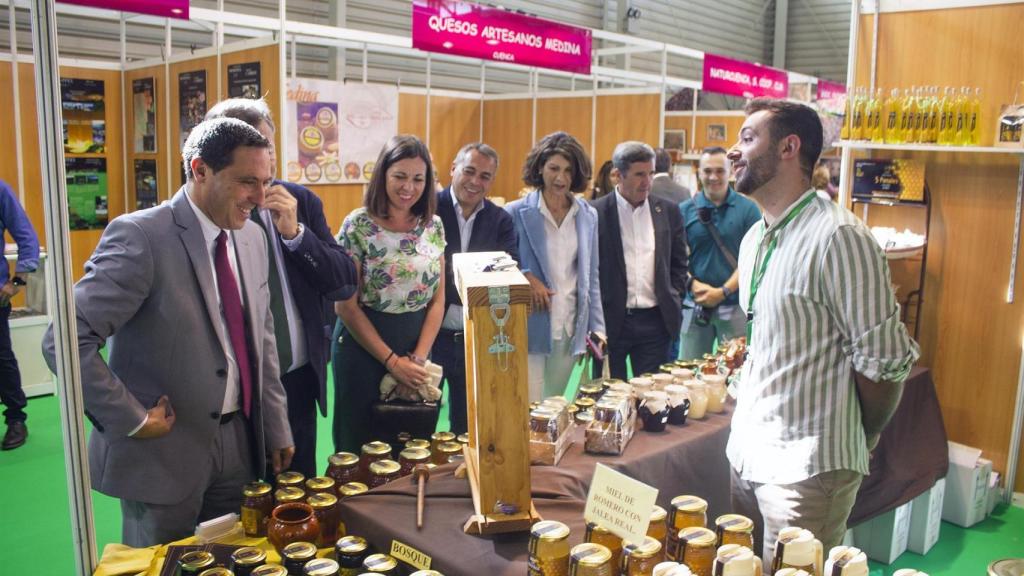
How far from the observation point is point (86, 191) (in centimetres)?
732

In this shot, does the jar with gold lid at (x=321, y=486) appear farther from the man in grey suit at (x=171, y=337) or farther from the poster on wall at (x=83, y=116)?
the poster on wall at (x=83, y=116)

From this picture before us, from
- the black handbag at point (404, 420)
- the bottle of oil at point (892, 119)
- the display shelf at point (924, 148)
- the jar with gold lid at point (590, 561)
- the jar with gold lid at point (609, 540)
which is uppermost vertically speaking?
the bottle of oil at point (892, 119)

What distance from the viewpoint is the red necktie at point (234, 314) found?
78.5 inches

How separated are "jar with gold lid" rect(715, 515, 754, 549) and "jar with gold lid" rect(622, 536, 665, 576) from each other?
150 millimetres

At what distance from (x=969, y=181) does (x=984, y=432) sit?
4.21 feet

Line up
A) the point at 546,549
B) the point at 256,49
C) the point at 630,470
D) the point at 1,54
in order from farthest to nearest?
the point at 1,54 < the point at 256,49 < the point at 630,470 < the point at 546,549

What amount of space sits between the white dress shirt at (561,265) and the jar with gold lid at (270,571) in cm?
220

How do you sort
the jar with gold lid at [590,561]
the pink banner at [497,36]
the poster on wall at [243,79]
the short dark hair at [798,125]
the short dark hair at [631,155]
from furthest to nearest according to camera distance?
1. the pink banner at [497,36]
2. the poster on wall at [243,79]
3. the short dark hair at [631,155]
4. the short dark hair at [798,125]
5. the jar with gold lid at [590,561]

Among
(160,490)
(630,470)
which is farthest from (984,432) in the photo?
(160,490)

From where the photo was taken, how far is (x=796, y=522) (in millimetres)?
1859

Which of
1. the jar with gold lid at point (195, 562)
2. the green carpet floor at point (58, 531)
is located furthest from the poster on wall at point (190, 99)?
the jar with gold lid at point (195, 562)

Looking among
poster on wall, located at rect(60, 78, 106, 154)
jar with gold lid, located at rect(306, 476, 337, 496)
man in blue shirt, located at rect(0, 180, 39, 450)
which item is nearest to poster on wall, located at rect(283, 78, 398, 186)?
poster on wall, located at rect(60, 78, 106, 154)

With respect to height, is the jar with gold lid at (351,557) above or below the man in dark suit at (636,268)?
below

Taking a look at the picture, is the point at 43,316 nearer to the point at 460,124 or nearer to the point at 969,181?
the point at 460,124
